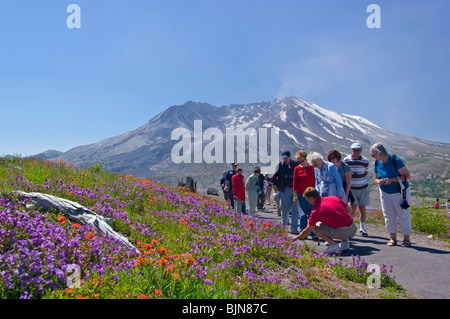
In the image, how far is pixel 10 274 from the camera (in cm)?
298

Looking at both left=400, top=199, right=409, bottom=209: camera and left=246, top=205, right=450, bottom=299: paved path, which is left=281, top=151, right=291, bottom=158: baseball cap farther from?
left=400, top=199, right=409, bottom=209: camera

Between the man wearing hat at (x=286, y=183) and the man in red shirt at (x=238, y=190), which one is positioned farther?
the man in red shirt at (x=238, y=190)

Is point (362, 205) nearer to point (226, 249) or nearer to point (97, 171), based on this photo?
point (226, 249)

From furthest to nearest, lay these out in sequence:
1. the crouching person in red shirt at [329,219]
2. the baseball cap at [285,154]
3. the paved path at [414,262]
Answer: the baseball cap at [285,154] < the crouching person in red shirt at [329,219] < the paved path at [414,262]

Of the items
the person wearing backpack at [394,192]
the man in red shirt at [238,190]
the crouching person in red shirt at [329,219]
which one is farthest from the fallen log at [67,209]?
the man in red shirt at [238,190]

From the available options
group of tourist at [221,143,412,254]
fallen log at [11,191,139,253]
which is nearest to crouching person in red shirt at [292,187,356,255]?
group of tourist at [221,143,412,254]

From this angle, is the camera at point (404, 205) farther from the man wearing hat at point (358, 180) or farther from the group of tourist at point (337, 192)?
the man wearing hat at point (358, 180)

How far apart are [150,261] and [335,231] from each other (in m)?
4.23

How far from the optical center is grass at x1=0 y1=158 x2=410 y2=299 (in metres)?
3.15

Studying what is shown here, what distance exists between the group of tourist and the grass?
704mm

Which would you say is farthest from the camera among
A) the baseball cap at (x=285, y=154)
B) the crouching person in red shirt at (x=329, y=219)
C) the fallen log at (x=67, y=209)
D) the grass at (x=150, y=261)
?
the baseball cap at (x=285, y=154)

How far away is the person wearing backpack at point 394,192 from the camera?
24.0ft
